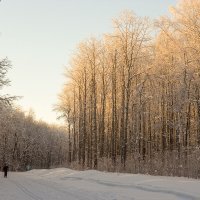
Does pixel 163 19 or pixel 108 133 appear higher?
pixel 163 19

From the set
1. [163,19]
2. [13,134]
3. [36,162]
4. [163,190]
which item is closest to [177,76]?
[163,19]

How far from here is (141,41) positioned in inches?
1145

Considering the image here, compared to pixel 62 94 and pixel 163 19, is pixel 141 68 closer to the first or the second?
pixel 163 19

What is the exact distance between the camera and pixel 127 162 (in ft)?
81.1

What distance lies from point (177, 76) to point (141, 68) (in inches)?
332

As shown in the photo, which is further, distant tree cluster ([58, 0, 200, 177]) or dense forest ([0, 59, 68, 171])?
dense forest ([0, 59, 68, 171])

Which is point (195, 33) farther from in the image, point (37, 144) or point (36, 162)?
point (36, 162)

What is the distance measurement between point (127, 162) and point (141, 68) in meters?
11.9

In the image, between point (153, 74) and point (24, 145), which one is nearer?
point (153, 74)

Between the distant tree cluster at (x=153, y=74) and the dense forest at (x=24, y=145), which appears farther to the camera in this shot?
the dense forest at (x=24, y=145)

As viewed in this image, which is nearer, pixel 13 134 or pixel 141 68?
pixel 141 68

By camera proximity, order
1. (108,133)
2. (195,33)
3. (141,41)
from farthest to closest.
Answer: (108,133)
(141,41)
(195,33)

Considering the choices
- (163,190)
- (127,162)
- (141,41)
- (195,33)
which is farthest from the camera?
(141,41)

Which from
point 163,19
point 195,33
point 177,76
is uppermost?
point 163,19
